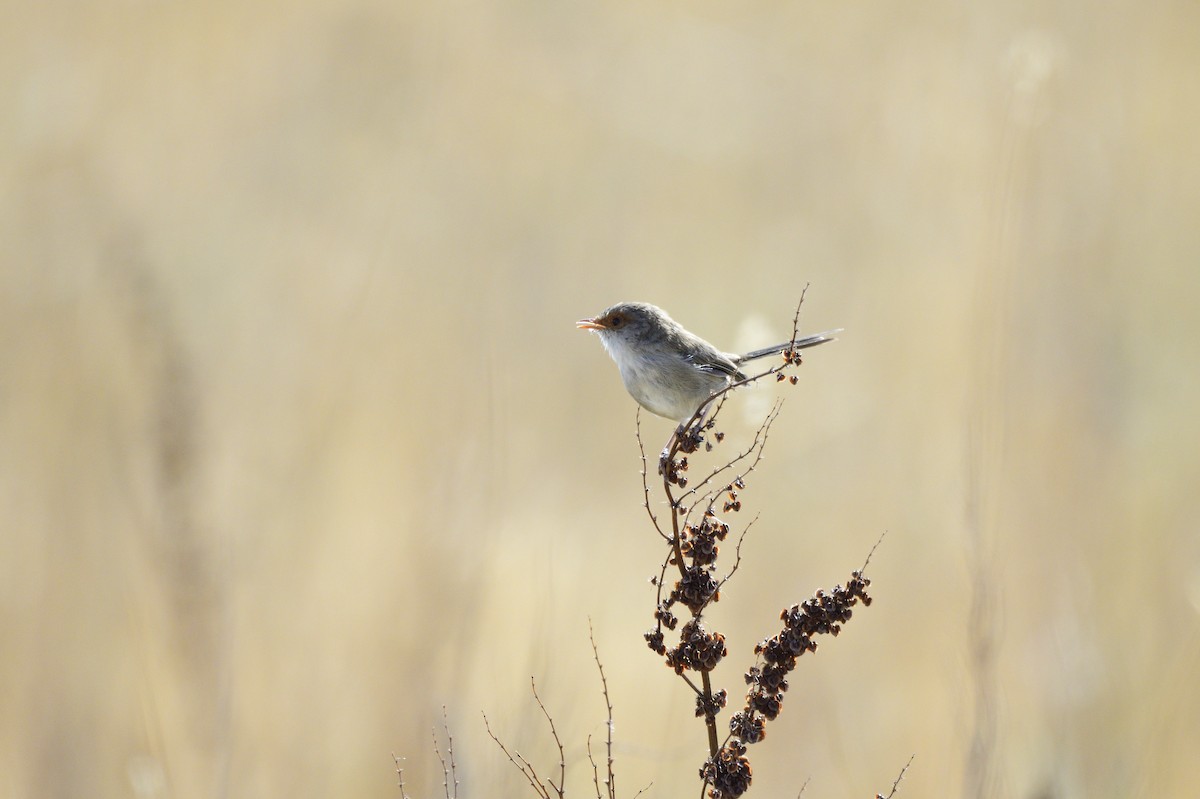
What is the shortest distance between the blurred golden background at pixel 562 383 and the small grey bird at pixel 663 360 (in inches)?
10.4

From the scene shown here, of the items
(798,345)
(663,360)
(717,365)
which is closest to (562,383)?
(717,365)

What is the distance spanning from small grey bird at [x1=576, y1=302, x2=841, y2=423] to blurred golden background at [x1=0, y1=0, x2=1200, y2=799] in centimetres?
26

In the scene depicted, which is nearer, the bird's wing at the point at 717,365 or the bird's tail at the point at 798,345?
the bird's tail at the point at 798,345

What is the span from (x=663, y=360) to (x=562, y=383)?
153 inches

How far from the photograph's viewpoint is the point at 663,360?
364cm

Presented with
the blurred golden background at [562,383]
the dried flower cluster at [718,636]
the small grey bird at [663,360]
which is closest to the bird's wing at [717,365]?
the small grey bird at [663,360]

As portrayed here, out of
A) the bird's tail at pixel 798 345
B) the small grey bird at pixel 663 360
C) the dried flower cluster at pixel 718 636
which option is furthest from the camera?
the small grey bird at pixel 663 360

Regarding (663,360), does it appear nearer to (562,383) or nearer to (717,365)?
(717,365)

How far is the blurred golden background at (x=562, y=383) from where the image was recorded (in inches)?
169

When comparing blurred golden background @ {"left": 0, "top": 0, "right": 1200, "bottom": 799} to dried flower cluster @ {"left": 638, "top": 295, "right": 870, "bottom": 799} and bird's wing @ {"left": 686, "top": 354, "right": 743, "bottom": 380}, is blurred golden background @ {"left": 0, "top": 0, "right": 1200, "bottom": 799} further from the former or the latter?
dried flower cluster @ {"left": 638, "top": 295, "right": 870, "bottom": 799}

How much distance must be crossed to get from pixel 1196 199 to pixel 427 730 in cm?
700

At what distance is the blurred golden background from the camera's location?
14.1 feet

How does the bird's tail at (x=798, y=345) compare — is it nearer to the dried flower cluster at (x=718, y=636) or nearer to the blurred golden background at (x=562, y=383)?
the blurred golden background at (x=562, y=383)

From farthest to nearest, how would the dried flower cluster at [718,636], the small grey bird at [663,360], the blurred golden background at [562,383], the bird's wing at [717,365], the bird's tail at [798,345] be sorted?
the blurred golden background at [562,383]
the bird's wing at [717,365]
the small grey bird at [663,360]
the bird's tail at [798,345]
the dried flower cluster at [718,636]
